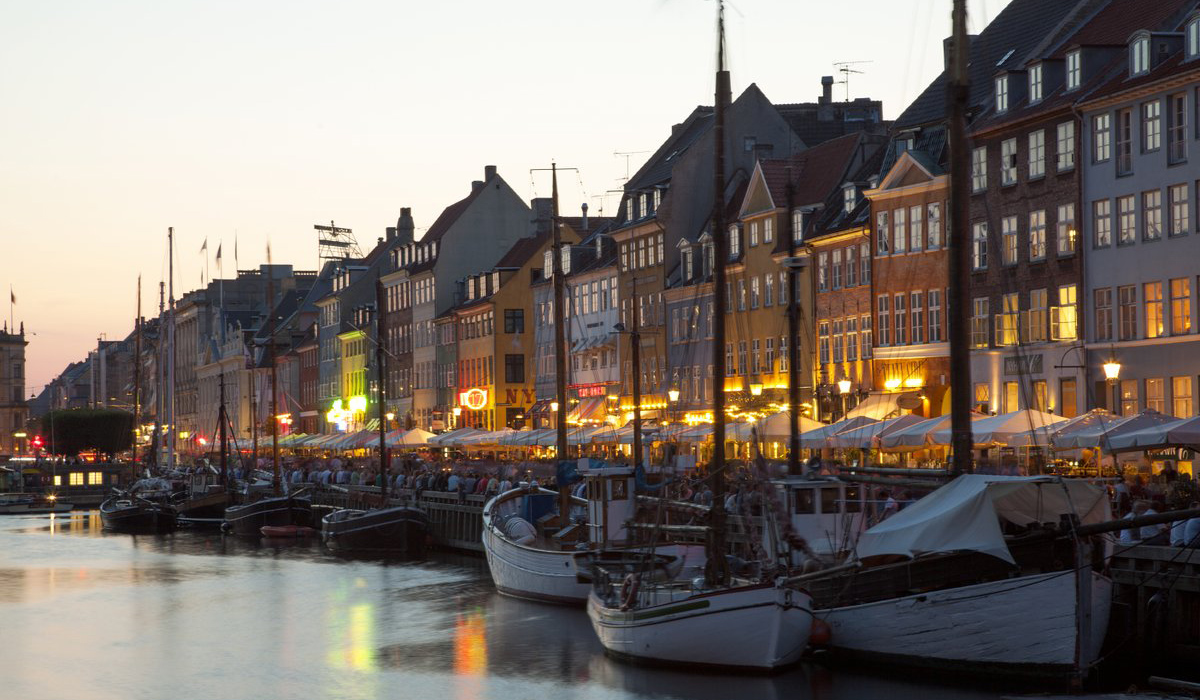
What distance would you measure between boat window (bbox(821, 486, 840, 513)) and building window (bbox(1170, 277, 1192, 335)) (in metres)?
20.8

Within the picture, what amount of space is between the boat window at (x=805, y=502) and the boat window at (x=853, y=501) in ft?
2.40

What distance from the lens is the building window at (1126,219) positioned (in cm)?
5362

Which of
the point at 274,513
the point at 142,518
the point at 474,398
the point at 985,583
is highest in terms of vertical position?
the point at 474,398

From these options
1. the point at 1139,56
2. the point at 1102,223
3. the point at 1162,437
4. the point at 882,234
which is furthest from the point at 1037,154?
the point at 1162,437

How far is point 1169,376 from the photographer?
2045 inches

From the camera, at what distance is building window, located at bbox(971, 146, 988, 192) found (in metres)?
60.6

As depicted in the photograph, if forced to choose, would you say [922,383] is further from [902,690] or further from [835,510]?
[902,690]

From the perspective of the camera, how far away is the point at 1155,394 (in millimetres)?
52562

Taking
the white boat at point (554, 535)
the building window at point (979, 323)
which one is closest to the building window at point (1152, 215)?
the building window at point (979, 323)

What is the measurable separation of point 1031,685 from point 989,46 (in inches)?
1613

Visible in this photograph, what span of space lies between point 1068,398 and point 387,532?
23.7 m

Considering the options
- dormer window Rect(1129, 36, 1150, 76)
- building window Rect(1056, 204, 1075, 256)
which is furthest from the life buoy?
building window Rect(1056, 204, 1075, 256)

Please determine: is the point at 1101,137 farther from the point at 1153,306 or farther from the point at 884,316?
the point at 884,316

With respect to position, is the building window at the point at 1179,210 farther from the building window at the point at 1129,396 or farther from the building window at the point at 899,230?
the building window at the point at 899,230
